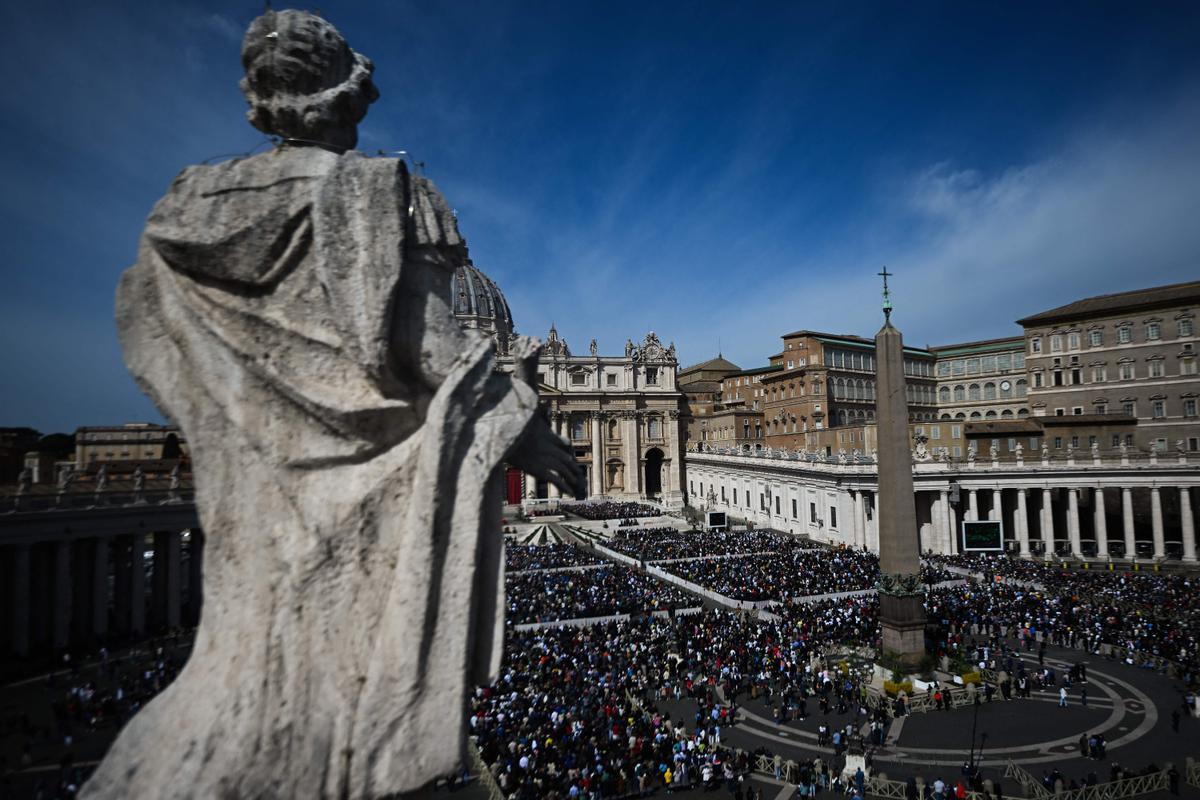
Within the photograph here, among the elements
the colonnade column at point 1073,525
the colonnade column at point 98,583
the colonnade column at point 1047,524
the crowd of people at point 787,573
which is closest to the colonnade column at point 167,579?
the colonnade column at point 98,583

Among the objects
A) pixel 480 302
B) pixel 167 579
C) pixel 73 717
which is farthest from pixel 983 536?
pixel 480 302

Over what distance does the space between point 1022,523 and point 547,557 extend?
1007 inches

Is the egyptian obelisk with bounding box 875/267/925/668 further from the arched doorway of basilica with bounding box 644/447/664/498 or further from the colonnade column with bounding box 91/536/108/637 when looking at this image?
the arched doorway of basilica with bounding box 644/447/664/498

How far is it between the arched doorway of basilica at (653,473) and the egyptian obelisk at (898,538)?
56163 mm

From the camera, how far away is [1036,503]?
3731 cm

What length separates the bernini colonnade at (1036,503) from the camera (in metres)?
32.2

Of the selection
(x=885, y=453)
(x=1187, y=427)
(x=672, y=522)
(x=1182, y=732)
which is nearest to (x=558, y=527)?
(x=672, y=522)

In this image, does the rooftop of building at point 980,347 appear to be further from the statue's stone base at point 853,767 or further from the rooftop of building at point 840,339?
the statue's stone base at point 853,767

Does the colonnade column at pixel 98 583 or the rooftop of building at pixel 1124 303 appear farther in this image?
the rooftop of building at pixel 1124 303

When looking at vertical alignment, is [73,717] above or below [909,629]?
below

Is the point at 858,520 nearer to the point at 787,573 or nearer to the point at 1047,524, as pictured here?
the point at 1047,524

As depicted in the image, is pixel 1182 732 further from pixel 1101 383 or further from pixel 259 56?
pixel 1101 383

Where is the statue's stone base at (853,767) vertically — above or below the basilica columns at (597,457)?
below

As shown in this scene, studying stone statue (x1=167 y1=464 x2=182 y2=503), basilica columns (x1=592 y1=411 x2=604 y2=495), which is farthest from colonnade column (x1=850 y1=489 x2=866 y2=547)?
basilica columns (x1=592 y1=411 x2=604 y2=495)
